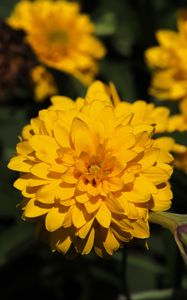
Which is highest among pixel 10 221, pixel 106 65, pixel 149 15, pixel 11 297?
pixel 149 15

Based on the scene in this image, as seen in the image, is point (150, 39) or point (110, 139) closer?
point (110, 139)

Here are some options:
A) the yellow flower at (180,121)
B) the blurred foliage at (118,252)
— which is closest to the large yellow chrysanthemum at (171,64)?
the yellow flower at (180,121)

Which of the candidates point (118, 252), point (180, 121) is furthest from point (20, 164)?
point (118, 252)

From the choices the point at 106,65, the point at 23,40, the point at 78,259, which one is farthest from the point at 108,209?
the point at 106,65

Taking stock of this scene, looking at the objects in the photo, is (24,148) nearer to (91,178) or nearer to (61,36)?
(91,178)

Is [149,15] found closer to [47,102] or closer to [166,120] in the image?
[47,102]

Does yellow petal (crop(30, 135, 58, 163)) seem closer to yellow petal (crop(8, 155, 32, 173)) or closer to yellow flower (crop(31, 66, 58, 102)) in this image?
yellow petal (crop(8, 155, 32, 173))
